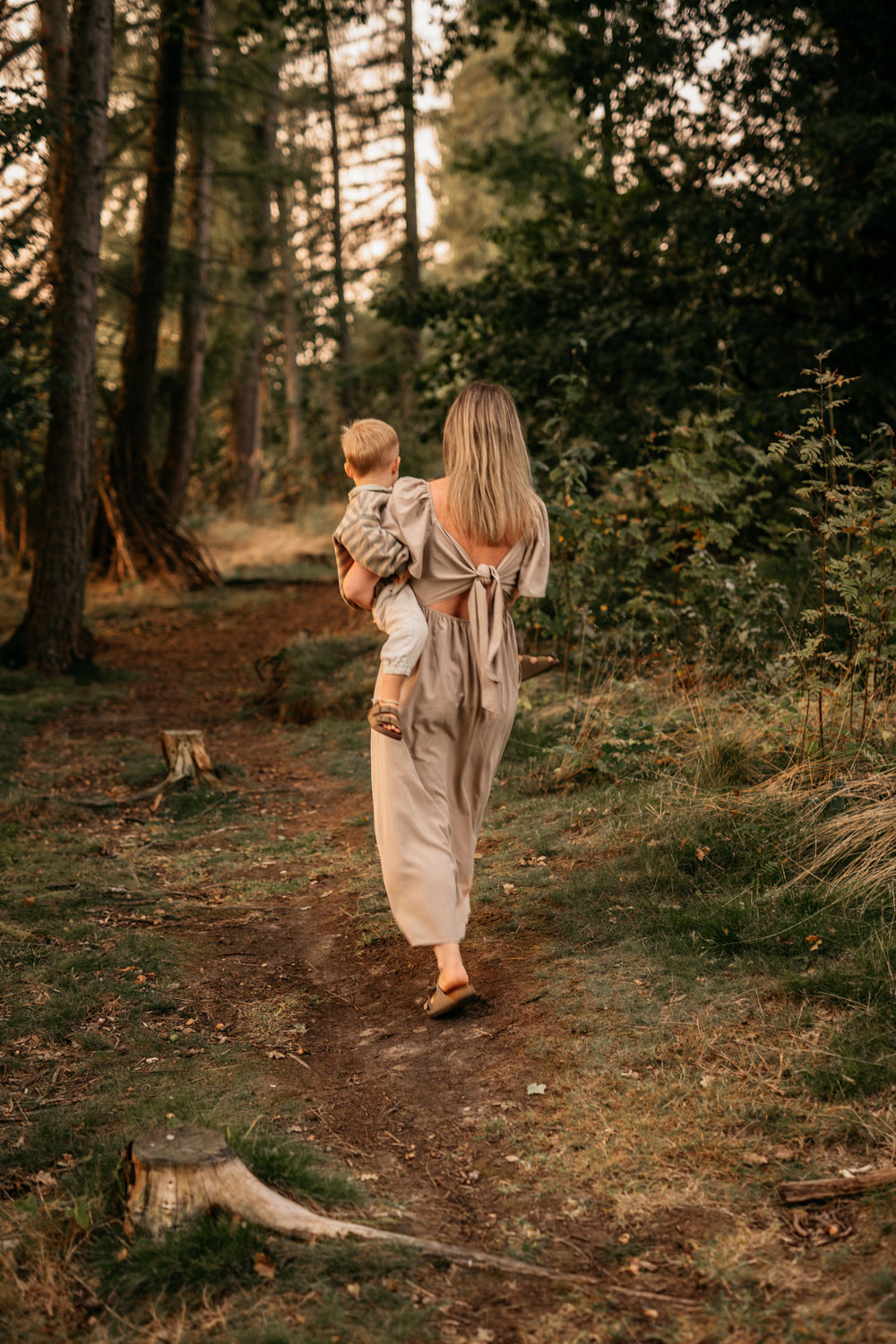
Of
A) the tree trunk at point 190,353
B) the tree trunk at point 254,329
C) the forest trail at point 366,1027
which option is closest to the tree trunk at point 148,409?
the tree trunk at point 190,353

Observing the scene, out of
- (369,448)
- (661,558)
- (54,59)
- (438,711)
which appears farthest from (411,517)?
(54,59)

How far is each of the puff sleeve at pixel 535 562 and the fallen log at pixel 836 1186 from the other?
2054 mm

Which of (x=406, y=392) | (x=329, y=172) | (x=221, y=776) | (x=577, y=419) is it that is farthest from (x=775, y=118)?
(x=329, y=172)

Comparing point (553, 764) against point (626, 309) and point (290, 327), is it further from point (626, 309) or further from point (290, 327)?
point (290, 327)

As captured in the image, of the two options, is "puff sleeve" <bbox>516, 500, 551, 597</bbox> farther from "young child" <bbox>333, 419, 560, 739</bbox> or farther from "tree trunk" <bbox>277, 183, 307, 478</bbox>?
"tree trunk" <bbox>277, 183, 307, 478</bbox>

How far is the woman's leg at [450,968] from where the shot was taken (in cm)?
358

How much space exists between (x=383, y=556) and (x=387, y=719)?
0.55 m

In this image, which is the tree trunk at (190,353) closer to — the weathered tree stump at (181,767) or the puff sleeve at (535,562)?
the weathered tree stump at (181,767)

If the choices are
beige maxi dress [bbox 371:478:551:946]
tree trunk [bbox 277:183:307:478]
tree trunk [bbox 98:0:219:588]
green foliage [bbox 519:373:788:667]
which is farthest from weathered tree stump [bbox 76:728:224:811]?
tree trunk [bbox 277:183:307:478]

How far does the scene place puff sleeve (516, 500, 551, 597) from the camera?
385 cm

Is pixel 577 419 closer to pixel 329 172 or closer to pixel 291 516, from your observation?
pixel 291 516

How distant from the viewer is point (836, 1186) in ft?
8.27

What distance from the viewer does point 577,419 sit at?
930 centimetres

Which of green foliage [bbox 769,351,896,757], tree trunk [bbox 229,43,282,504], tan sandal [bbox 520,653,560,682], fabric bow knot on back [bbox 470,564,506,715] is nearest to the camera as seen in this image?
fabric bow knot on back [bbox 470,564,506,715]
